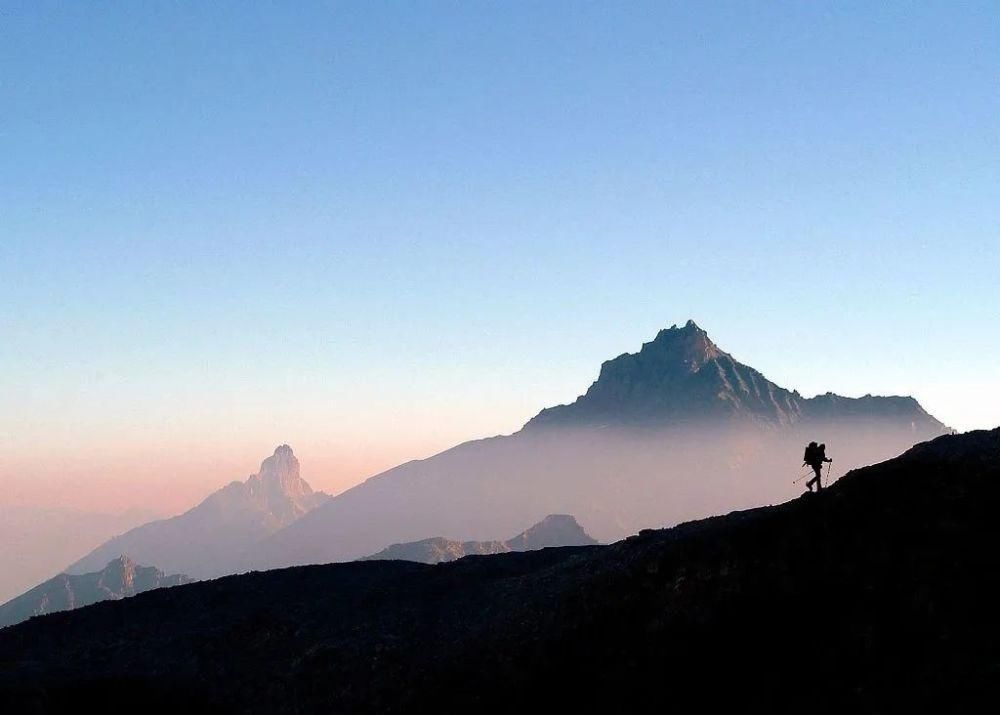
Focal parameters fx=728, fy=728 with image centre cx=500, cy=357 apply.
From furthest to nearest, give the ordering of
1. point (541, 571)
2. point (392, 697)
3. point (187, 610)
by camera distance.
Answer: point (187, 610)
point (541, 571)
point (392, 697)

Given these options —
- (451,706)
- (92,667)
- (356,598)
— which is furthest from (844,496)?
(92,667)

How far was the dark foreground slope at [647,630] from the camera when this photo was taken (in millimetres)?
21578

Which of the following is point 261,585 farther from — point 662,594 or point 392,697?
point 662,594

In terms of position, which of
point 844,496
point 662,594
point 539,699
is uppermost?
point 844,496

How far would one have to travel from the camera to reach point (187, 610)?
4856 centimetres

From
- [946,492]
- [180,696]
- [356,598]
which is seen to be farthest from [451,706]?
[946,492]

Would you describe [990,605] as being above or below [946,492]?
below

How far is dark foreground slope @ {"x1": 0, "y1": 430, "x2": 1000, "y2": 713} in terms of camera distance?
21.6 meters

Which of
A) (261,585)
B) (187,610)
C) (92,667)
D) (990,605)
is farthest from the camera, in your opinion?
(261,585)

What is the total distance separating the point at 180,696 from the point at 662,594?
2320 centimetres

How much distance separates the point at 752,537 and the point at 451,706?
14.9 meters

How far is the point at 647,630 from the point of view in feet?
93.1

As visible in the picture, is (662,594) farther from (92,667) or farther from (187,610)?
(187,610)

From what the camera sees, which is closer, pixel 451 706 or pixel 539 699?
pixel 539 699
